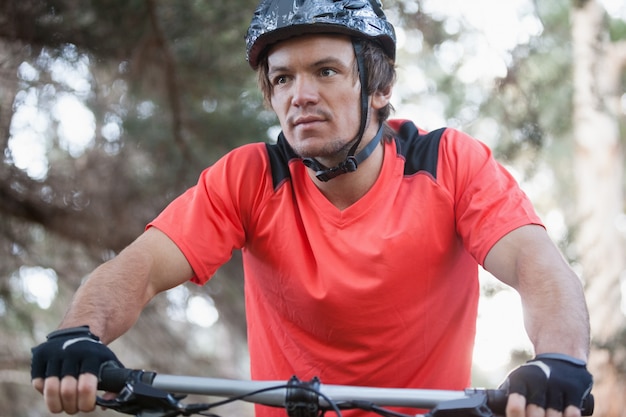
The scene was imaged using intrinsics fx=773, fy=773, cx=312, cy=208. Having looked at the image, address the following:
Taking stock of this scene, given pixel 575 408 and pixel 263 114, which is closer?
pixel 575 408

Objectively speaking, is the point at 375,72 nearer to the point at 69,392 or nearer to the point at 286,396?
the point at 286,396

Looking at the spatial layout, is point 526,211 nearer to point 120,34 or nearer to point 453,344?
point 453,344

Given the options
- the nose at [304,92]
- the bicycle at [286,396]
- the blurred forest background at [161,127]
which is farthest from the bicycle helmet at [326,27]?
the blurred forest background at [161,127]

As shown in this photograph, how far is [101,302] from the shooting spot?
101 inches

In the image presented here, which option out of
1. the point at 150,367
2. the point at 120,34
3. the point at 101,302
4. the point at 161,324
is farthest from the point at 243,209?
the point at 150,367

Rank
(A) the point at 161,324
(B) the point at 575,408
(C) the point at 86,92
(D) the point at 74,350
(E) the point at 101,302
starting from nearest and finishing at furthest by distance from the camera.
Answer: (B) the point at 575,408
(D) the point at 74,350
(E) the point at 101,302
(C) the point at 86,92
(A) the point at 161,324

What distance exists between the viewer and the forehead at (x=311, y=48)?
314 centimetres

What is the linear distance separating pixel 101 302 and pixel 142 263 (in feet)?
0.85

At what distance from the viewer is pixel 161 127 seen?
7.82 metres

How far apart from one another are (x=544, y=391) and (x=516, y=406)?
8 cm

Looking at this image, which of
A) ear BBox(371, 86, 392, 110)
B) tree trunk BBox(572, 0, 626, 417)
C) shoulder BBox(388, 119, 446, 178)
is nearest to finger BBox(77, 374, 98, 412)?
shoulder BBox(388, 119, 446, 178)

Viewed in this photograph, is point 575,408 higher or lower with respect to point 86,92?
lower

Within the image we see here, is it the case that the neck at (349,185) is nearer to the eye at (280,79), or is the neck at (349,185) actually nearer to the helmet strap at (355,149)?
the helmet strap at (355,149)

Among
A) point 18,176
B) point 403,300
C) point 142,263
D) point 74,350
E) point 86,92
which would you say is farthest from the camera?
point 86,92
